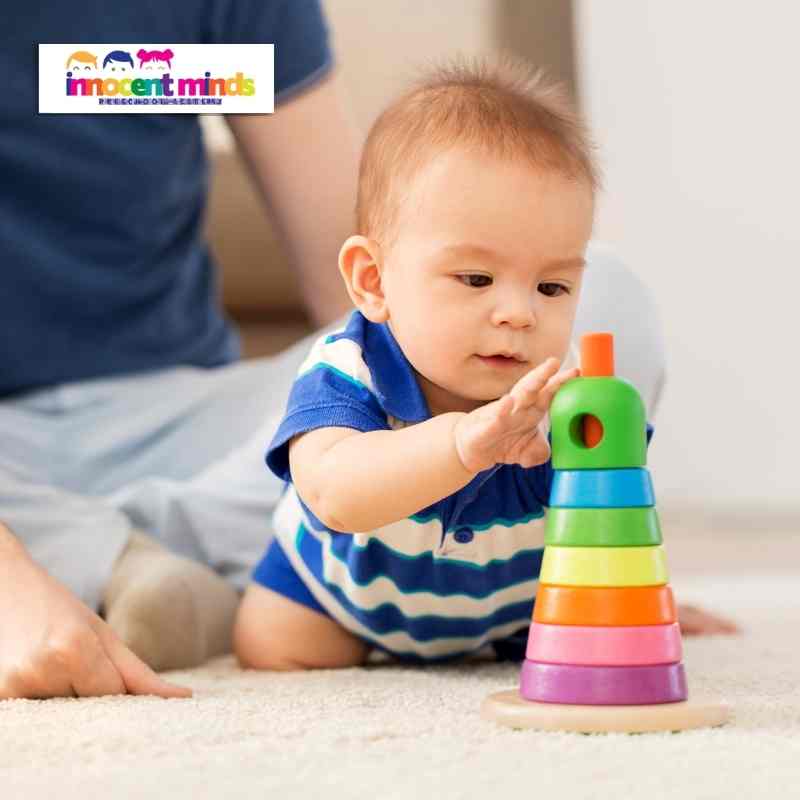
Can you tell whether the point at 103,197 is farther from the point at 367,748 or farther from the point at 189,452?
the point at 367,748

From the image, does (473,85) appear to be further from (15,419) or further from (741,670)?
(15,419)

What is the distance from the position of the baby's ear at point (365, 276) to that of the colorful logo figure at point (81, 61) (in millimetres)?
382

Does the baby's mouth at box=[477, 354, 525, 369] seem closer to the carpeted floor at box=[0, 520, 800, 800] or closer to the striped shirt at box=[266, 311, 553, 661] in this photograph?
the striped shirt at box=[266, 311, 553, 661]

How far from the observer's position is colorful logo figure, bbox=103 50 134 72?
1112 millimetres

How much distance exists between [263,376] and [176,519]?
21cm

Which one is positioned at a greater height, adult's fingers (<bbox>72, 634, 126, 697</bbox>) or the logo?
the logo

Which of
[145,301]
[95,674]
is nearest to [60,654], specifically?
[95,674]

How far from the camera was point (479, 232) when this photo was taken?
79cm

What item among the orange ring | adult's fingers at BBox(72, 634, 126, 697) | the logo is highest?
the logo

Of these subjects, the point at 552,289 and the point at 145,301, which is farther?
the point at 145,301

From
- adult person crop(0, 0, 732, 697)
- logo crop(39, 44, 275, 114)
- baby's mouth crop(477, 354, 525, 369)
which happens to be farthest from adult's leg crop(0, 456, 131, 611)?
baby's mouth crop(477, 354, 525, 369)

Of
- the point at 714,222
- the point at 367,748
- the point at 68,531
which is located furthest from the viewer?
the point at 714,222

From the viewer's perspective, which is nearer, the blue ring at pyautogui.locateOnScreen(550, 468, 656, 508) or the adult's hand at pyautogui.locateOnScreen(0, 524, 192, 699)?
the blue ring at pyautogui.locateOnScreen(550, 468, 656, 508)

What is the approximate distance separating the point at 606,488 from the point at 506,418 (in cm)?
7
